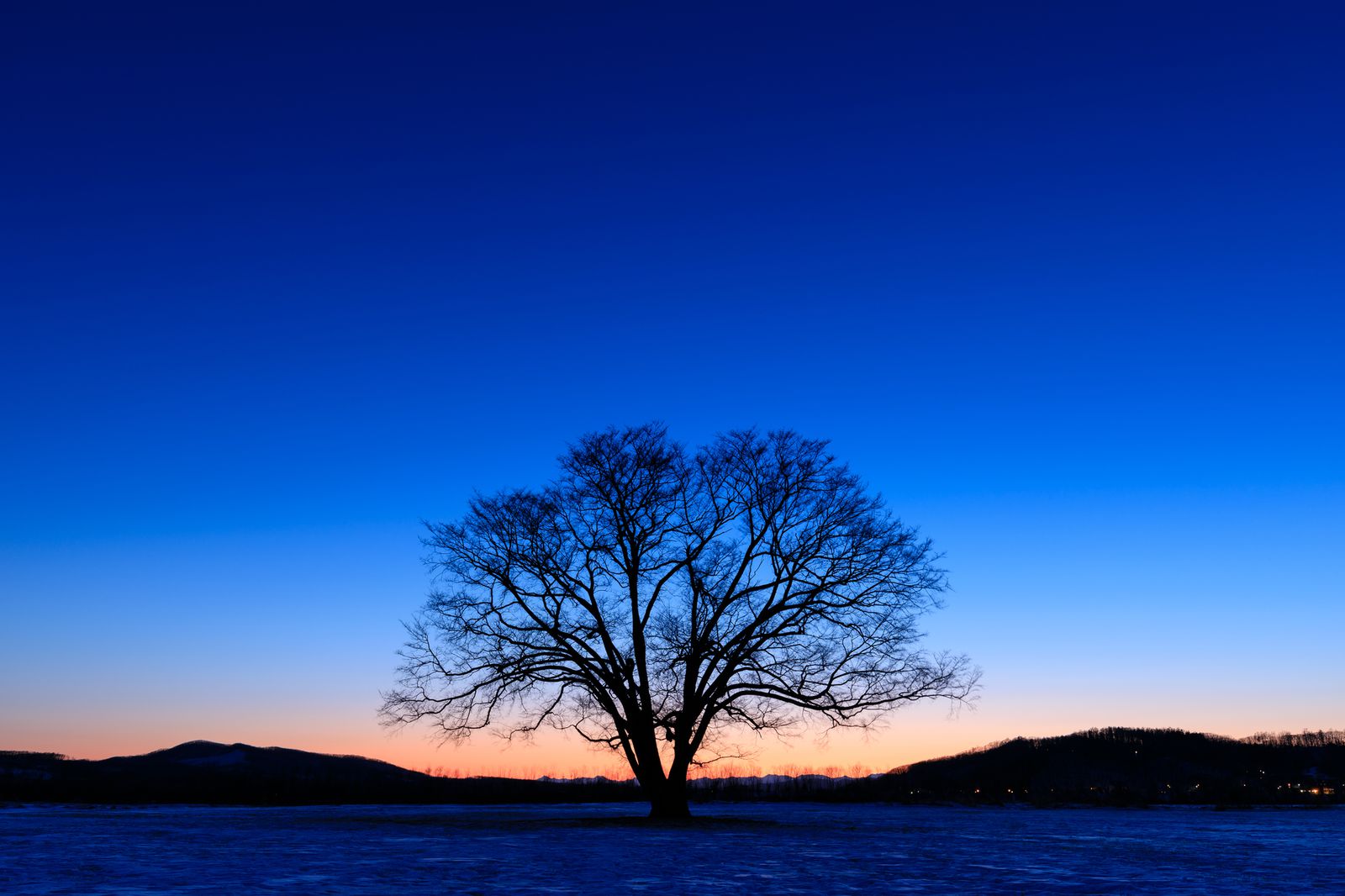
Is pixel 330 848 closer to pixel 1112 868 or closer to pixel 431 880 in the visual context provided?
pixel 431 880

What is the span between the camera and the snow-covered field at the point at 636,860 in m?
12.7

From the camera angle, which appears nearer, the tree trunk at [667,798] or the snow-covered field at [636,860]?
the snow-covered field at [636,860]

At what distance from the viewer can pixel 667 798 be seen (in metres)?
31.9

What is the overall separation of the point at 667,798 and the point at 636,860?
15.3 meters

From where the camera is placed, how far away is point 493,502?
105 ft

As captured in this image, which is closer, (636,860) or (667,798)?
(636,860)

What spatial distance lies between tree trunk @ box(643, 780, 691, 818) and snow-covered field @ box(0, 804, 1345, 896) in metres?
0.94

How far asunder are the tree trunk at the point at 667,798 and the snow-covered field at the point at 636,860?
944mm

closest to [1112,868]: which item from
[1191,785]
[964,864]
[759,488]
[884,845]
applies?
[964,864]

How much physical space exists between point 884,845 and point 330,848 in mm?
12165

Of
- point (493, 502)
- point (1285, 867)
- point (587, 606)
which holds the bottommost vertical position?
point (1285, 867)

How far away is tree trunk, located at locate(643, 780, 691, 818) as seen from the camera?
31.6m

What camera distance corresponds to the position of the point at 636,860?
17172mm

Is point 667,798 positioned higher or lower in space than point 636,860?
higher
